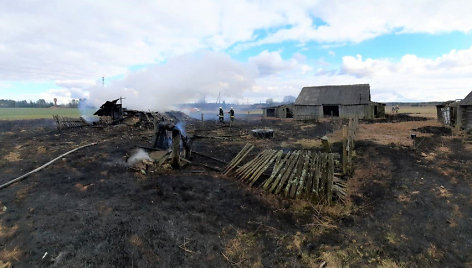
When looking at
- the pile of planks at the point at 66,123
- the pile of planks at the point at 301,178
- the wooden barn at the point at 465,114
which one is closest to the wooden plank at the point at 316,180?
the pile of planks at the point at 301,178

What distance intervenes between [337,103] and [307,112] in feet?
14.9

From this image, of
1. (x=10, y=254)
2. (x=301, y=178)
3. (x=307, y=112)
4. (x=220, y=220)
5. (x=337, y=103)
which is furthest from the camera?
(x=307, y=112)

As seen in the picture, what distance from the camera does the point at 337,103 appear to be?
38.7 metres

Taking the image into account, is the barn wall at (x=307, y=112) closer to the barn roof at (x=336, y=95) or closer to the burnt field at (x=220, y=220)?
the barn roof at (x=336, y=95)

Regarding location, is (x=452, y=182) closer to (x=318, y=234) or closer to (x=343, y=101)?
(x=318, y=234)

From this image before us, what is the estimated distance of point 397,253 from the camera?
5812 millimetres

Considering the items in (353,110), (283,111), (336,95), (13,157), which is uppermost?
(336,95)

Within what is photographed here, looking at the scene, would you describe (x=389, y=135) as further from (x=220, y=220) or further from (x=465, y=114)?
(x=220, y=220)

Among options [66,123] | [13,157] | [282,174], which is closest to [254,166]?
[282,174]

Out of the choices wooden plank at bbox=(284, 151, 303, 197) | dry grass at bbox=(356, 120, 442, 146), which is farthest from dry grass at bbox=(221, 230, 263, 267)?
dry grass at bbox=(356, 120, 442, 146)

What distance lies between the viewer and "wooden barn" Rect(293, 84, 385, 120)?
37.4 meters

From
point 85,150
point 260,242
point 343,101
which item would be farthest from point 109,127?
point 343,101

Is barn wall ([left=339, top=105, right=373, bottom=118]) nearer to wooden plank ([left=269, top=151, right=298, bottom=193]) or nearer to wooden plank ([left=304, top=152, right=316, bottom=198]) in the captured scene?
wooden plank ([left=269, top=151, right=298, bottom=193])

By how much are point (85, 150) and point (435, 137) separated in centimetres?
2255
